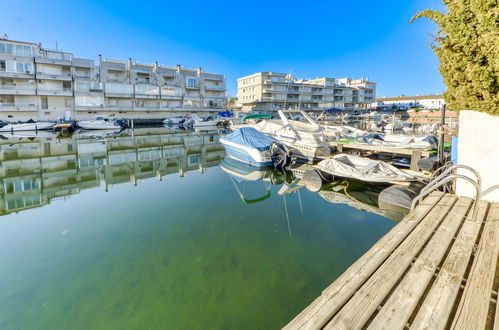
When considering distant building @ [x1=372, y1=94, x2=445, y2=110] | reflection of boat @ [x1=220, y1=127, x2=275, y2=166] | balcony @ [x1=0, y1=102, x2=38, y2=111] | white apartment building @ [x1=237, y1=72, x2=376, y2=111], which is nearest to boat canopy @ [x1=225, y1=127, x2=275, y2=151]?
reflection of boat @ [x1=220, y1=127, x2=275, y2=166]

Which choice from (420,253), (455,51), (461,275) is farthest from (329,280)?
(455,51)

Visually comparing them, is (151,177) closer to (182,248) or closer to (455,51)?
(182,248)

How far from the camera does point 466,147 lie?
5000mm

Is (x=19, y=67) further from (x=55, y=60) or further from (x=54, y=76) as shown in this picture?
(x=55, y=60)

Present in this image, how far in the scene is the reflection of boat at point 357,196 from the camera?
7.31m

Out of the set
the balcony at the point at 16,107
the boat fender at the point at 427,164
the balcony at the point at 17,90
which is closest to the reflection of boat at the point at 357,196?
the boat fender at the point at 427,164

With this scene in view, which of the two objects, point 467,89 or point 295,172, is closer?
point 467,89

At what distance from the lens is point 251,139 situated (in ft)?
46.0

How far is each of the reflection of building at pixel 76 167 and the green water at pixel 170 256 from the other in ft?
1.37

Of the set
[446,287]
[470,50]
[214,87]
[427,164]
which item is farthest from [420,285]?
[214,87]

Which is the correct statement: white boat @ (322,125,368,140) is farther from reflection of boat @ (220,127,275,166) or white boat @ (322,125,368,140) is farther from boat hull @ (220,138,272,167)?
boat hull @ (220,138,272,167)

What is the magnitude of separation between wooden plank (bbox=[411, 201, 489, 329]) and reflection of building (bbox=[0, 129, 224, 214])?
1032 centimetres

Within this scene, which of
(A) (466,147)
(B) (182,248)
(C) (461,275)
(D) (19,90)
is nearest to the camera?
(C) (461,275)

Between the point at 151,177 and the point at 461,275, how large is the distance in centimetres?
1142
